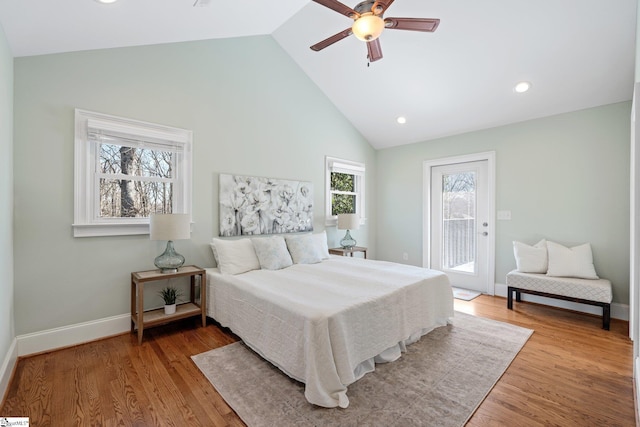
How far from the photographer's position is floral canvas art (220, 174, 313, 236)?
3525 mm

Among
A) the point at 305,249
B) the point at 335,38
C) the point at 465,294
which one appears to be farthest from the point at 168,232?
the point at 465,294

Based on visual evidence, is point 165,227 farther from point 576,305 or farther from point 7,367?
point 576,305

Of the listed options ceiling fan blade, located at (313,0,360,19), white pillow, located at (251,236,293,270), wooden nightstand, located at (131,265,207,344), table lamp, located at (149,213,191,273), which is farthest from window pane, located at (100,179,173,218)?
ceiling fan blade, located at (313,0,360,19)

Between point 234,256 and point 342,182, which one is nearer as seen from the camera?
point 234,256

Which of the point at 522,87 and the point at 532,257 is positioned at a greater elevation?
the point at 522,87

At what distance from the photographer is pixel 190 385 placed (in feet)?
6.53

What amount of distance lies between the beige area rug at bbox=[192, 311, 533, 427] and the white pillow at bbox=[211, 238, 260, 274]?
2.59ft

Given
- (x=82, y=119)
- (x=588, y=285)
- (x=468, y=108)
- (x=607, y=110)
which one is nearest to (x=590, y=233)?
(x=588, y=285)

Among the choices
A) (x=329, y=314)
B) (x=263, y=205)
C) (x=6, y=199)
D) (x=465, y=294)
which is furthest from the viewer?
(x=465, y=294)

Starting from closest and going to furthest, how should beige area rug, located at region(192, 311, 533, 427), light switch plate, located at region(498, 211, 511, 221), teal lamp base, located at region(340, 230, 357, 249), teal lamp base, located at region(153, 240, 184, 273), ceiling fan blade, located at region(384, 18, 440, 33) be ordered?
beige area rug, located at region(192, 311, 533, 427), ceiling fan blade, located at region(384, 18, 440, 33), teal lamp base, located at region(153, 240, 184, 273), light switch plate, located at region(498, 211, 511, 221), teal lamp base, located at region(340, 230, 357, 249)

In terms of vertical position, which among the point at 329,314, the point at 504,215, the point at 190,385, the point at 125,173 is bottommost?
the point at 190,385

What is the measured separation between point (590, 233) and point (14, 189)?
5.71 metres

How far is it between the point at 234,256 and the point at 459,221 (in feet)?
11.4

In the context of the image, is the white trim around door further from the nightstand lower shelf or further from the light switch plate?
the nightstand lower shelf
